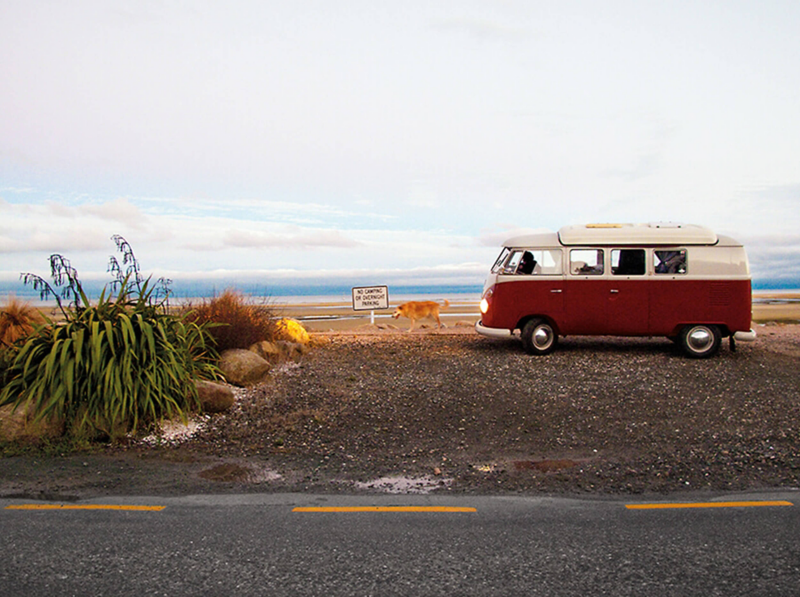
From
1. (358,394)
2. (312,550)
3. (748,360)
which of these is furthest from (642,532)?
(748,360)

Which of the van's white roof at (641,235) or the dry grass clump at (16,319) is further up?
the van's white roof at (641,235)

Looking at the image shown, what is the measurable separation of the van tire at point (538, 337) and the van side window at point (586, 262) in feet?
4.02

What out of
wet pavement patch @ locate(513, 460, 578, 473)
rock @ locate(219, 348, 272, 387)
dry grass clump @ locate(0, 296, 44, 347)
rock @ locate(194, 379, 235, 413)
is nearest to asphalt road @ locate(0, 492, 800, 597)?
wet pavement patch @ locate(513, 460, 578, 473)

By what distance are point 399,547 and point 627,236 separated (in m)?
9.80

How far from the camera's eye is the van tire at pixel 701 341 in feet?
40.8

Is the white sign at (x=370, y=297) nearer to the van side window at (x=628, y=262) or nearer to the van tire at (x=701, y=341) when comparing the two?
the van side window at (x=628, y=262)

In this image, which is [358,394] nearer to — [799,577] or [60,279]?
[60,279]

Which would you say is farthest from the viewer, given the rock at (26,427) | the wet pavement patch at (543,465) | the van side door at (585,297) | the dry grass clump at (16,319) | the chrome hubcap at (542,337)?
the chrome hubcap at (542,337)

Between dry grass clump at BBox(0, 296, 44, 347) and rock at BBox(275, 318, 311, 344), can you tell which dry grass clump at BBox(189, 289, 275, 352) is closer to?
rock at BBox(275, 318, 311, 344)

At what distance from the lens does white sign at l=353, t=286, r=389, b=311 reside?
20.0 metres

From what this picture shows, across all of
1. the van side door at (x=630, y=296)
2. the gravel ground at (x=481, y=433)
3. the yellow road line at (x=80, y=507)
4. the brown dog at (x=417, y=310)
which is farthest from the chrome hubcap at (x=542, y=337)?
the yellow road line at (x=80, y=507)

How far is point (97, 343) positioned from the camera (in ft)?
24.1

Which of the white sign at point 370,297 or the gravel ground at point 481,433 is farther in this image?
the white sign at point 370,297

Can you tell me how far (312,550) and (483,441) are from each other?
11.6ft
